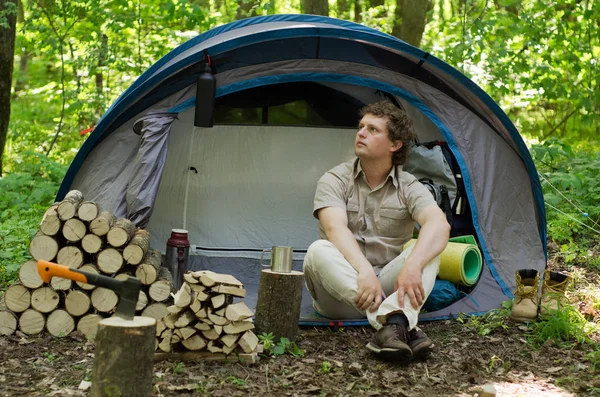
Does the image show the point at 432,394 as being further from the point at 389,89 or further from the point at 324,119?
the point at 324,119

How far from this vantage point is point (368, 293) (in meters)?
3.00

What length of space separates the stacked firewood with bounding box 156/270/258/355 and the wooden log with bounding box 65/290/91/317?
20.4 inches

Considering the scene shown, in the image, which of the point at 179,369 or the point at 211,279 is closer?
the point at 179,369

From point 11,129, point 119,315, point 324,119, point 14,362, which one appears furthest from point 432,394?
point 11,129

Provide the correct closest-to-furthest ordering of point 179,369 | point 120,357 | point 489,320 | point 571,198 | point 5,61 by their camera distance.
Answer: point 120,357 → point 179,369 → point 489,320 → point 571,198 → point 5,61

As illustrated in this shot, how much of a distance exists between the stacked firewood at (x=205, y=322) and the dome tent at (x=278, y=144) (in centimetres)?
74

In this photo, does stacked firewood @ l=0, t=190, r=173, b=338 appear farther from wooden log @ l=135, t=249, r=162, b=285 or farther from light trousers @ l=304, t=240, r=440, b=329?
light trousers @ l=304, t=240, r=440, b=329

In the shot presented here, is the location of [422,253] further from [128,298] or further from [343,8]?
[343,8]

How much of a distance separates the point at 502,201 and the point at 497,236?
0.75 feet

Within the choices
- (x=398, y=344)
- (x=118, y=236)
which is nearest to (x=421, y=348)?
(x=398, y=344)

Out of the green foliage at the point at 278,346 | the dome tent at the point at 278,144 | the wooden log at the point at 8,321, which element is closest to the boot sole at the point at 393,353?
the green foliage at the point at 278,346

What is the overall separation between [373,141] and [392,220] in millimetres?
421

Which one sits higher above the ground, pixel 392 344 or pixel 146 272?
pixel 146 272

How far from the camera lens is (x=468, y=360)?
3.04m
